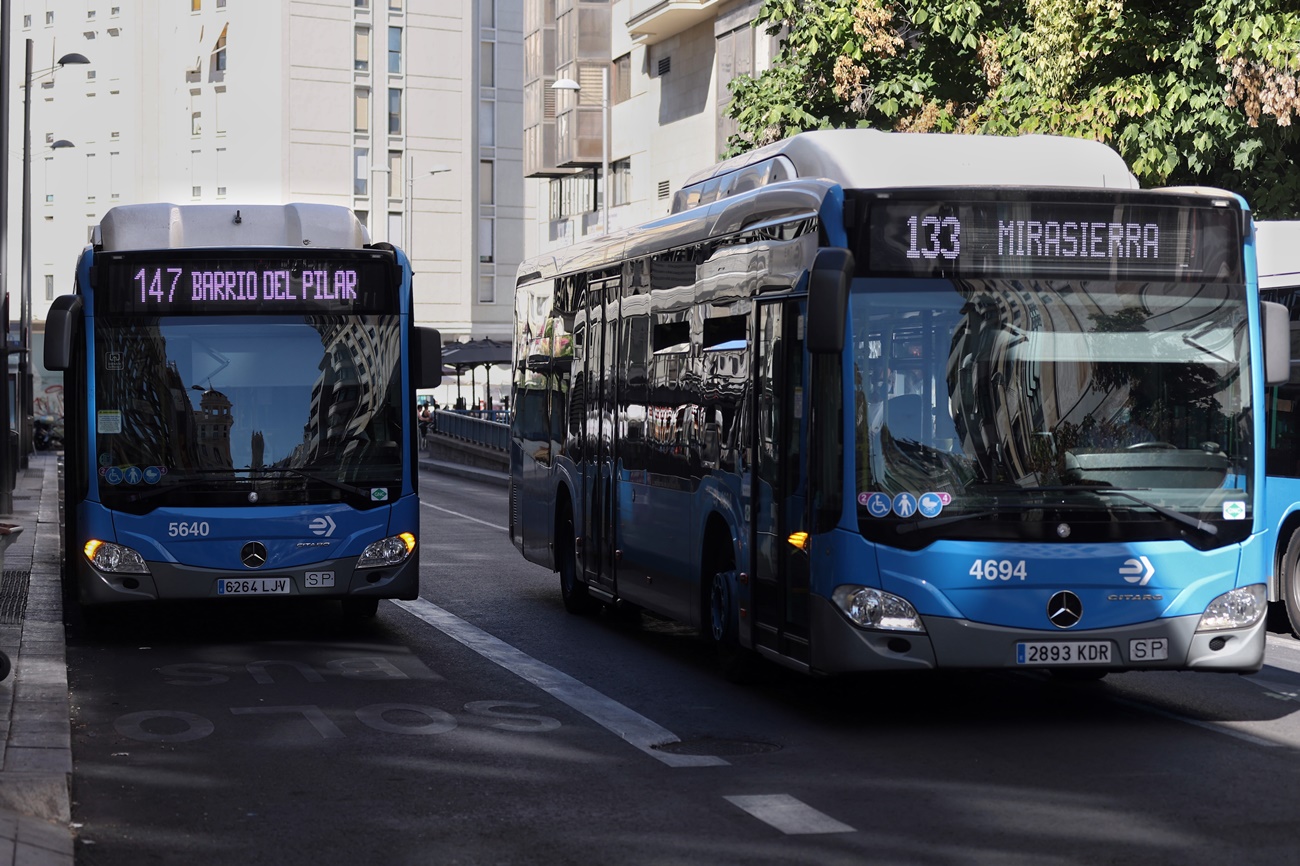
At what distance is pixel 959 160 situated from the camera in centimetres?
1135

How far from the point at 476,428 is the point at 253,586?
1397 inches

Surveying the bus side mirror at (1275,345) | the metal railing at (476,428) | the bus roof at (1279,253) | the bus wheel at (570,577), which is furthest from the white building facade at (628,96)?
the bus side mirror at (1275,345)

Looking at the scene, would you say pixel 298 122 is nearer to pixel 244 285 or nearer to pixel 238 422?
pixel 244 285

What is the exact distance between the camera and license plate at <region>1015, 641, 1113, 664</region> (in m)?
9.51

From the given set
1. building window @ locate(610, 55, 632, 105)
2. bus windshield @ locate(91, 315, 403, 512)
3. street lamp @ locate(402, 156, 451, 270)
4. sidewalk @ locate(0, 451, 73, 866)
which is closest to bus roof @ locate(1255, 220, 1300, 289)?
bus windshield @ locate(91, 315, 403, 512)

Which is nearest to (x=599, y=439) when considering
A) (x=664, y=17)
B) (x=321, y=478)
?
(x=321, y=478)

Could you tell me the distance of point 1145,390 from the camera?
9656 mm

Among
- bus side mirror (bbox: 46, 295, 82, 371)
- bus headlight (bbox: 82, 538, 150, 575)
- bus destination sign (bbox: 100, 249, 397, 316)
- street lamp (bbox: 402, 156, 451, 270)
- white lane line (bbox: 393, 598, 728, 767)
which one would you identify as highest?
street lamp (bbox: 402, 156, 451, 270)

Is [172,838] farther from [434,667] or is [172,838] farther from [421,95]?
[421,95]

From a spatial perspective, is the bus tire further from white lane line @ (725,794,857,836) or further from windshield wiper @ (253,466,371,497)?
white lane line @ (725,794,857,836)

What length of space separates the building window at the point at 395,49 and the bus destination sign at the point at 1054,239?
79953mm

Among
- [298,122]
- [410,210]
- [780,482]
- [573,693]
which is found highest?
[298,122]

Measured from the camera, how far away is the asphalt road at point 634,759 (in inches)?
289

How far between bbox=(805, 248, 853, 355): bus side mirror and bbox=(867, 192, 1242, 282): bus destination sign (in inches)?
19.4
